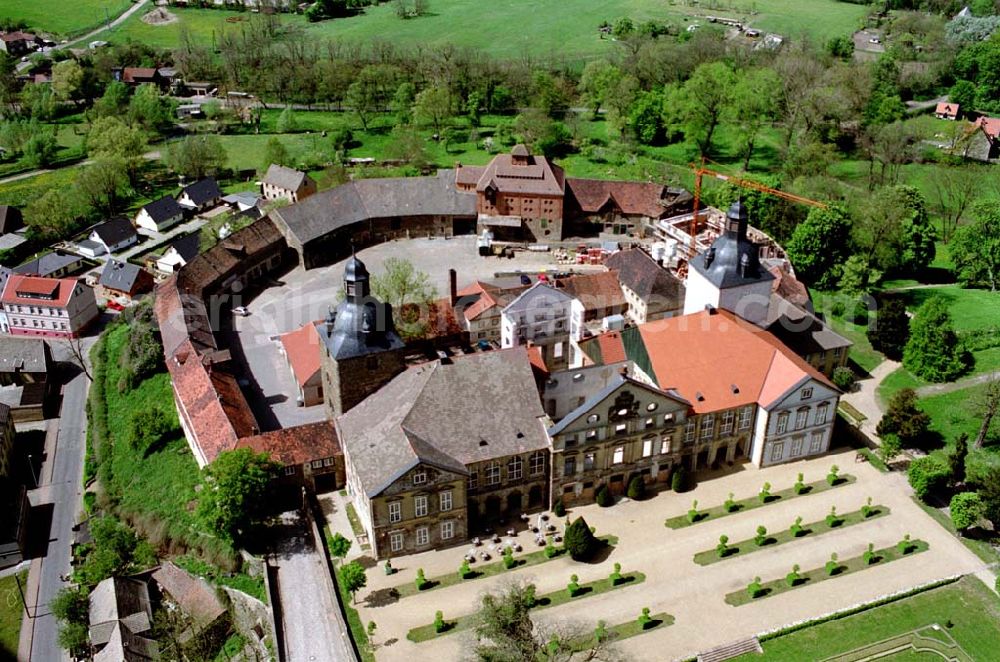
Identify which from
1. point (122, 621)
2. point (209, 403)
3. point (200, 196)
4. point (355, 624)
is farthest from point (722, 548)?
point (200, 196)

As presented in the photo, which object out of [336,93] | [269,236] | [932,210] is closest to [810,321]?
[932,210]

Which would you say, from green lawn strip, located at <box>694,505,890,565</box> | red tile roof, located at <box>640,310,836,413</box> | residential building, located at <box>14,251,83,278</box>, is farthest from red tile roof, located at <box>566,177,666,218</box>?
residential building, located at <box>14,251,83,278</box>

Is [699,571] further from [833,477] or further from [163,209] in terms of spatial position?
[163,209]

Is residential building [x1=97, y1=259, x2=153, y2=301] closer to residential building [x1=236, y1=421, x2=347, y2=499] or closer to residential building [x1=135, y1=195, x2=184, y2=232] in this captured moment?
residential building [x1=135, y1=195, x2=184, y2=232]

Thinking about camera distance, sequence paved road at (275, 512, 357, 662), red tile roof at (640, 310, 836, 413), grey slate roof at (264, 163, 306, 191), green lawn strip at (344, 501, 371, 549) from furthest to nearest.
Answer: grey slate roof at (264, 163, 306, 191) < red tile roof at (640, 310, 836, 413) < green lawn strip at (344, 501, 371, 549) < paved road at (275, 512, 357, 662)

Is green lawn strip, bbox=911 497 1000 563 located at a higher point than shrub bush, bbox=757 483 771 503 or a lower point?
lower

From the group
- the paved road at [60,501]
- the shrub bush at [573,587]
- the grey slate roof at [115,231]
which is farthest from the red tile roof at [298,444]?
the grey slate roof at [115,231]

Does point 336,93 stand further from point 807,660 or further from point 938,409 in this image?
point 807,660

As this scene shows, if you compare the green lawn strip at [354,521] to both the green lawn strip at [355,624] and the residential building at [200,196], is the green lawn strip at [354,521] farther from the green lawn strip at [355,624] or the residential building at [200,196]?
the residential building at [200,196]
